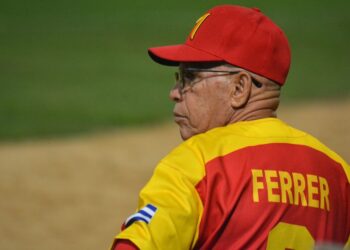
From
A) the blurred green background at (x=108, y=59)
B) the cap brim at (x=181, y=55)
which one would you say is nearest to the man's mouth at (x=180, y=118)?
the cap brim at (x=181, y=55)

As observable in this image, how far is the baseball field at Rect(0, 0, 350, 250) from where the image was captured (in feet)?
27.9

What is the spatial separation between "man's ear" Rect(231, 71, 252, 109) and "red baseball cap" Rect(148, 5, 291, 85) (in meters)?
0.04

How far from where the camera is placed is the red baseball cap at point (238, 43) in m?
3.52

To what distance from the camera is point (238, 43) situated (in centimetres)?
351

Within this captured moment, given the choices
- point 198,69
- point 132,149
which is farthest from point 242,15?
point 132,149

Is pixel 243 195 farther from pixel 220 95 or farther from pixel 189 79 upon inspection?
pixel 189 79

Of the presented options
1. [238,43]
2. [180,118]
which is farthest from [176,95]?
[238,43]

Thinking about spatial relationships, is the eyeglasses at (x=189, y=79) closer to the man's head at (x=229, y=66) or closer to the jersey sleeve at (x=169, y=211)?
the man's head at (x=229, y=66)

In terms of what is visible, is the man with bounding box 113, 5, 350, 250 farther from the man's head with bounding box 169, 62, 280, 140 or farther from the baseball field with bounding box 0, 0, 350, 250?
the baseball field with bounding box 0, 0, 350, 250

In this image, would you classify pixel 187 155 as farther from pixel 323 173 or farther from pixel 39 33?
pixel 39 33

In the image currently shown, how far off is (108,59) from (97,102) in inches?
110

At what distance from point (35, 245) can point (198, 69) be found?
14.7 ft

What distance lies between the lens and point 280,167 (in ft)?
11.2

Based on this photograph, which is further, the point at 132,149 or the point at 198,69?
the point at 132,149
